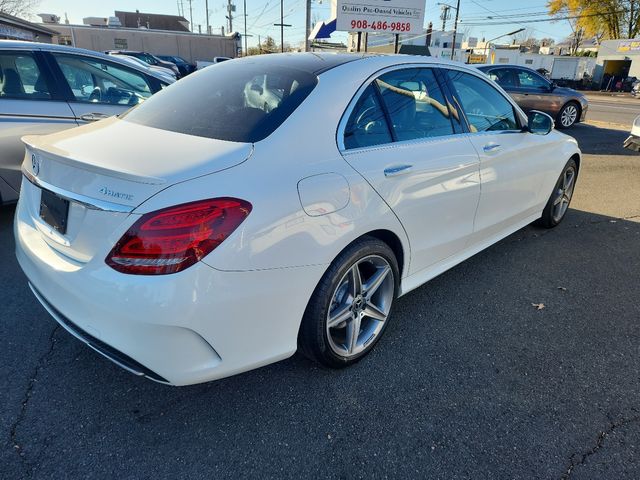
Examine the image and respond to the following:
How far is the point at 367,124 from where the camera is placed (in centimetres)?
238

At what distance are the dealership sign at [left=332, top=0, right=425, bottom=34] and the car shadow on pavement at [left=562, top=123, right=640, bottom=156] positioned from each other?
20.2ft

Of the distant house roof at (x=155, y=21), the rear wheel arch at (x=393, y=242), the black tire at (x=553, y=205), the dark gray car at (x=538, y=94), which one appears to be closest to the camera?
the rear wheel arch at (x=393, y=242)

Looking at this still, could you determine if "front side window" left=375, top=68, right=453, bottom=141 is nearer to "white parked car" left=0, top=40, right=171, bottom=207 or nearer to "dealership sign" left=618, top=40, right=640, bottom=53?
"white parked car" left=0, top=40, right=171, bottom=207

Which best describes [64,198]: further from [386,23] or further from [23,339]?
[386,23]

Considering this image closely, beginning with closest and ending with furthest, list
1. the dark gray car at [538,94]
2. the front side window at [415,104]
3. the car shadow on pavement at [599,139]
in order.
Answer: the front side window at [415,104], the car shadow on pavement at [599,139], the dark gray car at [538,94]

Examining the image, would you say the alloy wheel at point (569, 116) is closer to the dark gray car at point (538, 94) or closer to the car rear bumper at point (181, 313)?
the dark gray car at point (538, 94)

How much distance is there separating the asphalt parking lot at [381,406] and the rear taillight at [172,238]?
882 mm

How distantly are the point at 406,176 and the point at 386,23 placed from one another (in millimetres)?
13671

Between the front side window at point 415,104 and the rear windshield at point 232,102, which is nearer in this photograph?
the rear windshield at point 232,102

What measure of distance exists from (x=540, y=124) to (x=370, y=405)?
289 centimetres

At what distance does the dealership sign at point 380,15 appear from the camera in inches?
543

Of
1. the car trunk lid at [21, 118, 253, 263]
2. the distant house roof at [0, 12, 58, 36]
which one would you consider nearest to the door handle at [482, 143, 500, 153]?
the car trunk lid at [21, 118, 253, 263]

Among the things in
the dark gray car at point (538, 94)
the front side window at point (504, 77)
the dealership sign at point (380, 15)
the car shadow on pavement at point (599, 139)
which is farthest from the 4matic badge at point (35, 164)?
the dealership sign at point (380, 15)

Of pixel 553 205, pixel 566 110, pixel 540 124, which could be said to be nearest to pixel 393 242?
pixel 540 124
